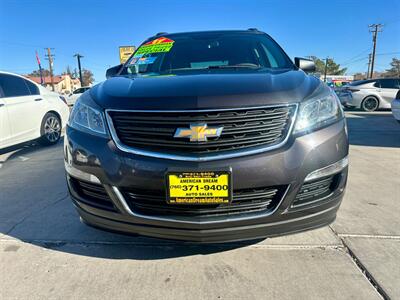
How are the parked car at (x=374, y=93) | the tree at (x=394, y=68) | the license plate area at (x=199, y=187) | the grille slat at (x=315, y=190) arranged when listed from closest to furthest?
the license plate area at (x=199, y=187) < the grille slat at (x=315, y=190) < the parked car at (x=374, y=93) < the tree at (x=394, y=68)

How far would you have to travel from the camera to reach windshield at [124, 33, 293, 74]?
3.14 meters

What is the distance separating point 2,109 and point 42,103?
968 mm

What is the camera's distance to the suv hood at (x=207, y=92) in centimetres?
184

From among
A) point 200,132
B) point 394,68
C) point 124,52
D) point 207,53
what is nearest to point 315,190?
point 200,132

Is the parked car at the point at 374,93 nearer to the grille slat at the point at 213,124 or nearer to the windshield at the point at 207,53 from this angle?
the windshield at the point at 207,53

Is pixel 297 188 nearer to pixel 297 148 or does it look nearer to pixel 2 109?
pixel 297 148

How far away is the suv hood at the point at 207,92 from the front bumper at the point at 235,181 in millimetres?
268

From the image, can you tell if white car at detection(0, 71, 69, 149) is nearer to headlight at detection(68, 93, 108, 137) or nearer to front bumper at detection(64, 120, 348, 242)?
headlight at detection(68, 93, 108, 137)

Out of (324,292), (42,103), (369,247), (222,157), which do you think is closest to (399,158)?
(369,247)

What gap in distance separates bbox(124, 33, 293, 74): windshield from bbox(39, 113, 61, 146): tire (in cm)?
369

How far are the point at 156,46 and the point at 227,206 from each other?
228 cm

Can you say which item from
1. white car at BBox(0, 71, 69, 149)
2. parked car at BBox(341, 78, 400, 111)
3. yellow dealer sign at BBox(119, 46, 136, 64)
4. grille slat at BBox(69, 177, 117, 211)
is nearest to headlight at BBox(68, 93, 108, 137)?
grille slat at BBox(69, 177, 117, 211)

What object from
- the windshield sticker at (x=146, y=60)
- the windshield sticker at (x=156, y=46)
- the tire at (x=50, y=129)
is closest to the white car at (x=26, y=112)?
the tire at (x=50, y=129)

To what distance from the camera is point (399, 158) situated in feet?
16.7
